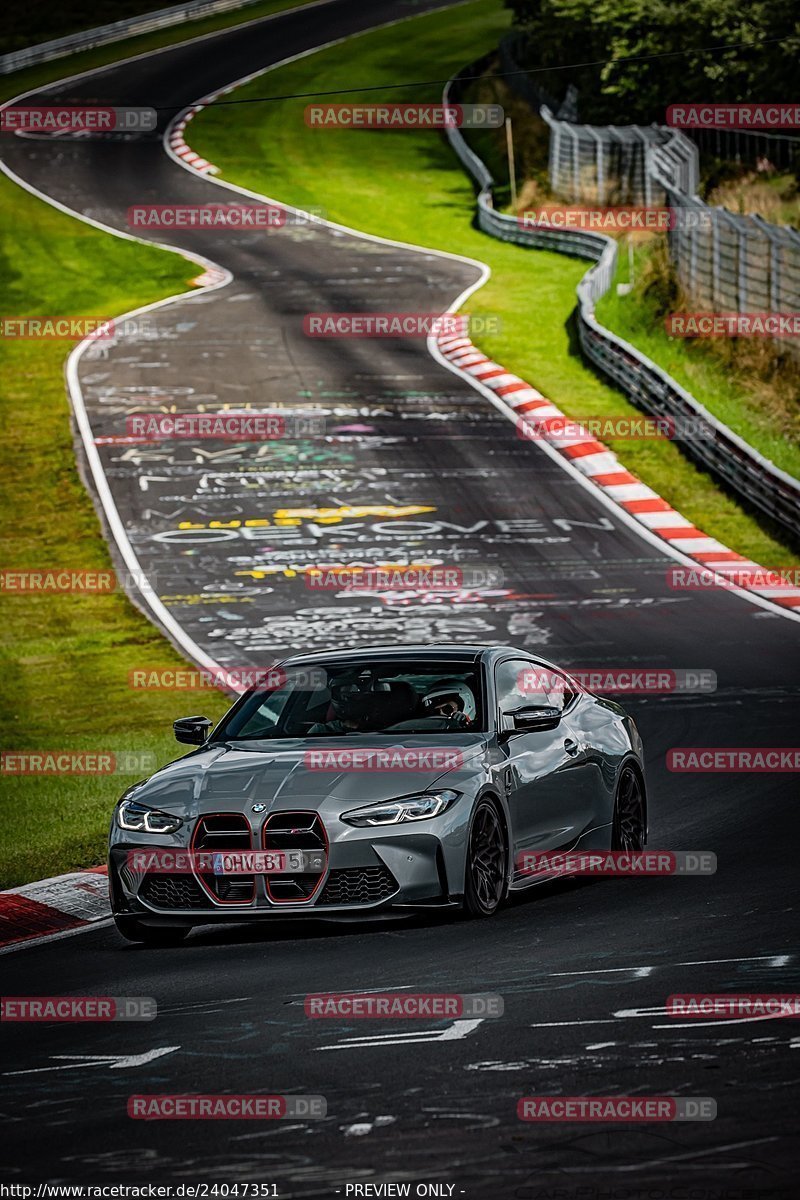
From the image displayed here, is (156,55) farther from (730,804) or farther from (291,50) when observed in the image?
(730,804)

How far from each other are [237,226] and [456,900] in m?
44.0

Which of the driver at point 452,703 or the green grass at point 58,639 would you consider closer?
the driver at point 452,703

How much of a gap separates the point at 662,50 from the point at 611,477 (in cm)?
2110

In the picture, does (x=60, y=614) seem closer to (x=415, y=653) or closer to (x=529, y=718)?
(x=415, y=653)

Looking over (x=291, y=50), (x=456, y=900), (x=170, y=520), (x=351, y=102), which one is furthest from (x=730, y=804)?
(x=291, y=50)

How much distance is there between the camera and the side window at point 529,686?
11336 mm

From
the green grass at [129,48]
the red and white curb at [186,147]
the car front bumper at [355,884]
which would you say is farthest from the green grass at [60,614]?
the green grass at [129,48]

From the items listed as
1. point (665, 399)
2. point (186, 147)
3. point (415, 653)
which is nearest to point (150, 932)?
point (415, 653)

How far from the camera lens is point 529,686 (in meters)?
11.7

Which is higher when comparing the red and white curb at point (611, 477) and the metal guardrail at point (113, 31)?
the red and white curb at point (611, 477)

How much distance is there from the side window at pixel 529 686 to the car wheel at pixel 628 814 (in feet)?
1.97

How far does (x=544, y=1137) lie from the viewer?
245 inches

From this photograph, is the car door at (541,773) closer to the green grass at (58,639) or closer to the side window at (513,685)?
the side window at (513,685)

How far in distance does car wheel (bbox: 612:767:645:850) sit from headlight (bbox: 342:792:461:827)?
216 centimetres
